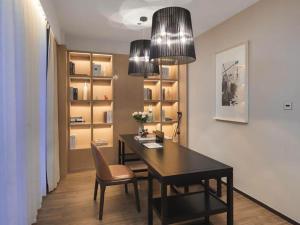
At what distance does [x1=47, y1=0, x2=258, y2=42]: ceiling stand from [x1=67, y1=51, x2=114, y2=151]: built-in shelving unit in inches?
23.3

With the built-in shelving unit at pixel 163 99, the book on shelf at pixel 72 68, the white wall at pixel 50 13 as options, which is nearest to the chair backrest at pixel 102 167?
the white wall at pixel 50 13

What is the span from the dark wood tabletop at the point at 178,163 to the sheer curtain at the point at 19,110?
1100 millimetres

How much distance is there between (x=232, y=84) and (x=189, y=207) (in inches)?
76.7

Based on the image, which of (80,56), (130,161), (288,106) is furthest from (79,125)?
(288,106)

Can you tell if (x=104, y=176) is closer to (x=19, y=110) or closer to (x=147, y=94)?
(x=19, y=110)

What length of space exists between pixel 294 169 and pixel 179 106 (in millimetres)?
2734

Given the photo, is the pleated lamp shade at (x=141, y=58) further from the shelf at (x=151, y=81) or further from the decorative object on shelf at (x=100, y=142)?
the decorative object on shelf at (x=100, y=142)

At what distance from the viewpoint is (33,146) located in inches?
85.4

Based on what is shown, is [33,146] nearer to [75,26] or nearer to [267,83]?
[75,26]

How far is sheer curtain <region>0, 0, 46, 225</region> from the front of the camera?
1415mm

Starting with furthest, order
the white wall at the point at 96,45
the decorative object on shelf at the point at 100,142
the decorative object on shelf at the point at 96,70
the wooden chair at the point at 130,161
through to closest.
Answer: the decorative object on shelf at the point at 100,142
the decorative object on shelf at the point at 96,70
the white wall at the point at 96,45
the wooden chair at the point at 130,161

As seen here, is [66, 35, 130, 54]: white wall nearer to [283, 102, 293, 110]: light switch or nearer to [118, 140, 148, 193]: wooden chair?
[118, 140, 148, 193]: wooden chair

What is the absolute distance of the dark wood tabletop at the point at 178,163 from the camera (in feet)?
5.71

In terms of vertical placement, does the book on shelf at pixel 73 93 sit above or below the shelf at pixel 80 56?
below
